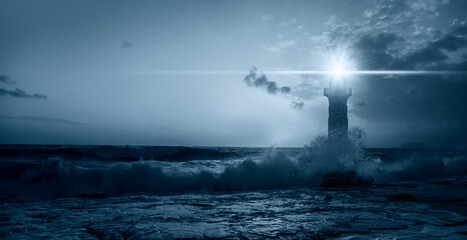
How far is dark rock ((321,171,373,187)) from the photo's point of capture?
11754 millimetres

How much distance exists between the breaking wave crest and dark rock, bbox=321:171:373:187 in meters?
0.20

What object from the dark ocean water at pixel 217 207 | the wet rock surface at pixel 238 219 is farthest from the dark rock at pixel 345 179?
the wet rock surface at pixel 238 219

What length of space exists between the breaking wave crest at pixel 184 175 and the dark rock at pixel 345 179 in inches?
8.0

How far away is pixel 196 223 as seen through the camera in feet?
15.5

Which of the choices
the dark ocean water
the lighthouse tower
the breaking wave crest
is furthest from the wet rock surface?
the lighthouse tower

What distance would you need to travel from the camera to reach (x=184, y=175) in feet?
39.9

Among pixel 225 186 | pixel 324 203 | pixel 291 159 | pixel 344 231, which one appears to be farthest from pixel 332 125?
pixel 344 231

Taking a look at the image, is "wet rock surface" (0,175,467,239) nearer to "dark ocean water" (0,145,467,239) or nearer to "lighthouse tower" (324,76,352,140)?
"dark ocean water" (0,145,467,239)

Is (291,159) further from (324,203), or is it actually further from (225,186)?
(324,203)

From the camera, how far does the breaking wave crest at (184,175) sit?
1135cm

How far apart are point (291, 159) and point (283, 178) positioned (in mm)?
1400

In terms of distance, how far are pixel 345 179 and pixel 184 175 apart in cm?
705

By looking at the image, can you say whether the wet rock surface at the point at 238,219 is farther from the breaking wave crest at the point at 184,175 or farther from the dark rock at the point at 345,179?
the dark rock at the point at 345,179

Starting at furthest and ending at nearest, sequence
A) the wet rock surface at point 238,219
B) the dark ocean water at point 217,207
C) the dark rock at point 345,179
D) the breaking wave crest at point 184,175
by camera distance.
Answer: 1. the dark rock at point 345,179
2. the breaking wave crest at point 184,175
3. the dark ocean water at point 217,207
4. the wet rock surface at point 238,219
